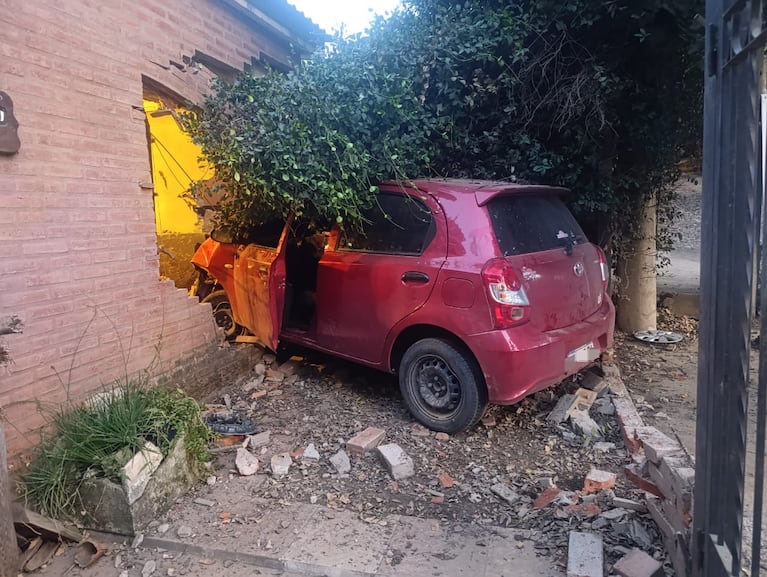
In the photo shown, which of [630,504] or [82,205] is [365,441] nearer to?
[630,504]

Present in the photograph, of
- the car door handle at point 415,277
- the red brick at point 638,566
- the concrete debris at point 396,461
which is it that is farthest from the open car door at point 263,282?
the red brick at point 638,566

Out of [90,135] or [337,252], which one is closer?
[90,135]

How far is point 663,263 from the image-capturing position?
7.22 metres

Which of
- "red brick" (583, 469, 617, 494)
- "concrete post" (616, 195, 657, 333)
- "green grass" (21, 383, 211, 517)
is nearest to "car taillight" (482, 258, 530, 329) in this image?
"red brick" (583, 469, 617, 494)

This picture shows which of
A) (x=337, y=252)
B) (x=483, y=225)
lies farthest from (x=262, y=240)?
(x=483, y=225)

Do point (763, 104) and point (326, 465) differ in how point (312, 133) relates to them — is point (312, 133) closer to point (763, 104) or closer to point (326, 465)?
point (326, 465)

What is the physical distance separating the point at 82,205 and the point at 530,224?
320cm

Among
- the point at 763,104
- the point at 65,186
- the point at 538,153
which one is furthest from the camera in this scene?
the point at 538,153

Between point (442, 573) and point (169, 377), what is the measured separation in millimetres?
2876

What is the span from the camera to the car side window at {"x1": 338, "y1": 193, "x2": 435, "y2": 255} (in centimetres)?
442

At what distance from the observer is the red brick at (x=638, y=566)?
254 centimetres

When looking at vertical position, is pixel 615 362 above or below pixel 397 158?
below

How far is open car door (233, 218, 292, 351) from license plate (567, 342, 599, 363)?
2556 mm

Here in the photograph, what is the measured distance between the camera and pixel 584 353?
440cm
